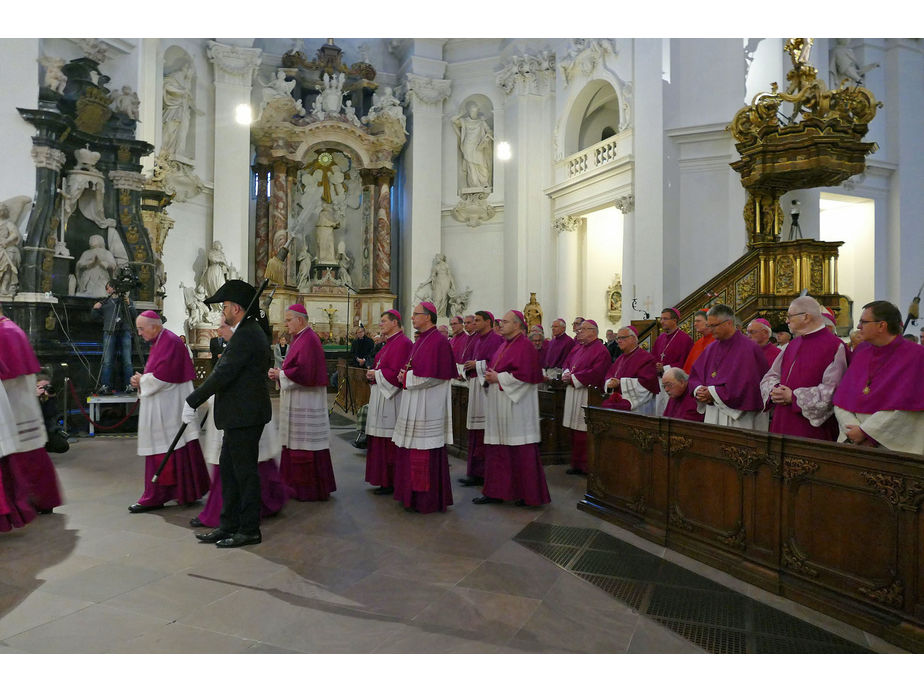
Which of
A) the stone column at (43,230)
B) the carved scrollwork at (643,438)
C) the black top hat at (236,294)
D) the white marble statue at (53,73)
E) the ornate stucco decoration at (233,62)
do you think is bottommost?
the carved scrollwork at (643,438)

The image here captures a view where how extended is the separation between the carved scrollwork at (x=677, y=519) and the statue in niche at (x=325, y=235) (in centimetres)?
1684

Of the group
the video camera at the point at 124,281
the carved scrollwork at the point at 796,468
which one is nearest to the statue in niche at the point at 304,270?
the video camera at the point at 124,281

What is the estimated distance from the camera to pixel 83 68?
10.9 m

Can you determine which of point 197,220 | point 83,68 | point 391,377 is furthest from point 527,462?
point 197,220

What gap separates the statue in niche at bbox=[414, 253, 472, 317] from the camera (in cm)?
2019

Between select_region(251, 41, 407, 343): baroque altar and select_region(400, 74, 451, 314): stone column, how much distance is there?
24.2 inches

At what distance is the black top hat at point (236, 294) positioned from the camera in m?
4.88

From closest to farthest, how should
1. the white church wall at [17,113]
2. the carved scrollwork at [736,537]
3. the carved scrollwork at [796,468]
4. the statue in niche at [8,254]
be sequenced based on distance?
the carved scrollwork at [796,468] < the carved scrollwork at [736,537] < the statue in niche at [8,254] < the white church wall at [17,113]

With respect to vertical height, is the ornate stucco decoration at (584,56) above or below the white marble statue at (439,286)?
above

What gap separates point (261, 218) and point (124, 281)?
32.1 ft

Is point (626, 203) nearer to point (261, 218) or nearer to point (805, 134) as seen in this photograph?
point (805, 134)

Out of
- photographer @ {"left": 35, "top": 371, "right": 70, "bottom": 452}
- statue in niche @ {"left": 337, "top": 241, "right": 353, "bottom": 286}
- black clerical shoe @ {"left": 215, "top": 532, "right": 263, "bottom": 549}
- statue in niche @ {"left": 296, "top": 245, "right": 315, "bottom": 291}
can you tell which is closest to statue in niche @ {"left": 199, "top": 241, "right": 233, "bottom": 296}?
statue in niche @ {"left": 296, "top": 245, "right": 315, "bottom": 291}

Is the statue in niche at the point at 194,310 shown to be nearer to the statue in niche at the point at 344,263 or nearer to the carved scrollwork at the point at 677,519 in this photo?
the statue in niche at the point at 344,263

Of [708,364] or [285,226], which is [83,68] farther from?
[708,364]
